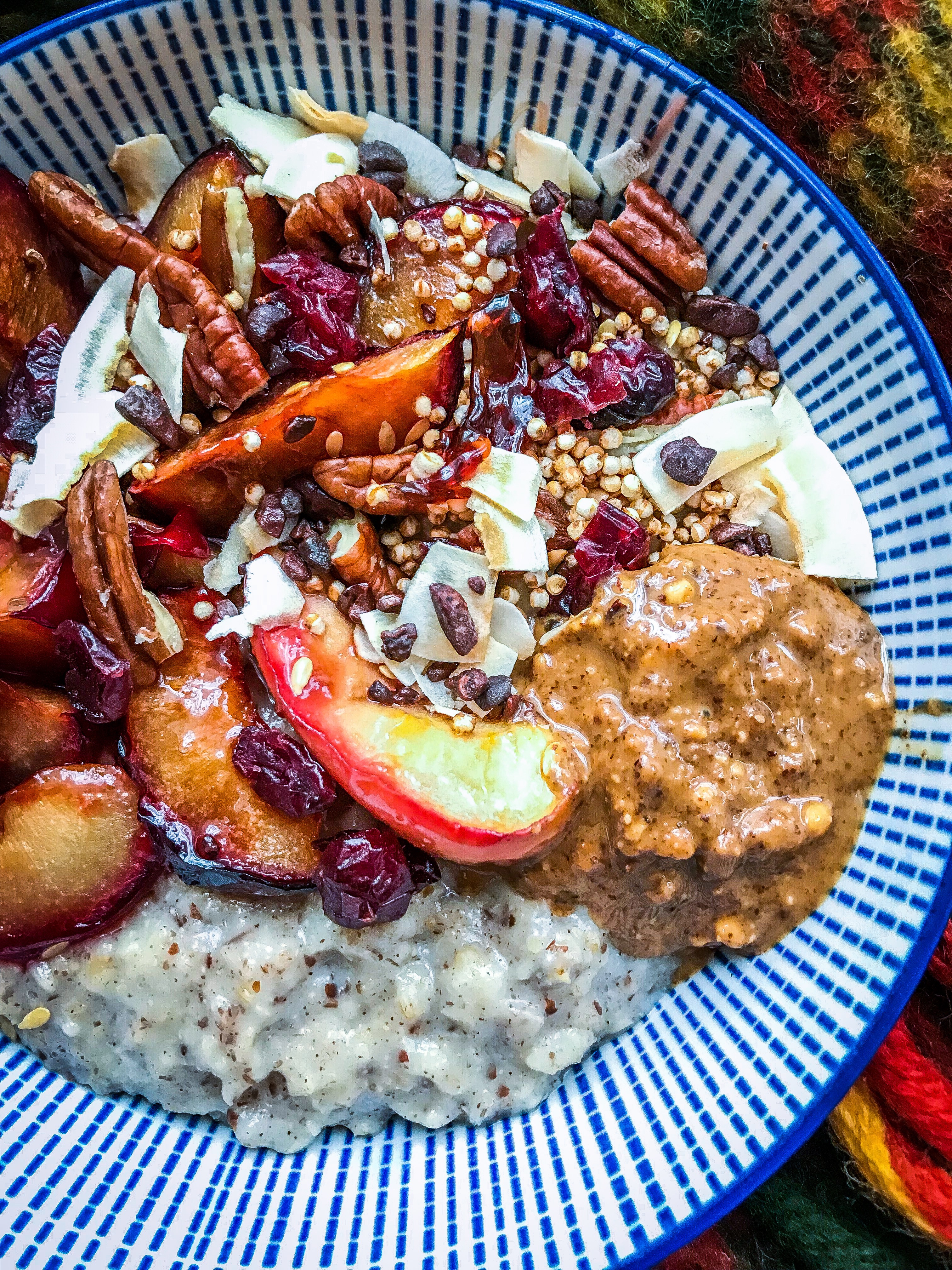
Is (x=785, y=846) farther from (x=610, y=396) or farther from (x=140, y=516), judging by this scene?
(x=140, y=516)

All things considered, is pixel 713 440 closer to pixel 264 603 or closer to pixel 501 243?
pixel 501 243

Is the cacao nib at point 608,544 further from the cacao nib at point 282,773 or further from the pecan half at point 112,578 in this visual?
the pecan half at point 112,578

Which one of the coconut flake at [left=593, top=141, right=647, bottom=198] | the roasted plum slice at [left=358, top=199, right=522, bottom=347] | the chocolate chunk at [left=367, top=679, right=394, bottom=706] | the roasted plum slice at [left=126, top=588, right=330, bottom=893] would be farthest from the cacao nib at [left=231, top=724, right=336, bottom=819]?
the coconut flake at [left=593, top=141, right=647, bottom=198]

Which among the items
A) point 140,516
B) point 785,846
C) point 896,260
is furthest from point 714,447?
point 140,516

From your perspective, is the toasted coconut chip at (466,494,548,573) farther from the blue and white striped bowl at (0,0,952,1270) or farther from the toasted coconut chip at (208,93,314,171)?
the toasted coconut chip at (208,93,314,171)

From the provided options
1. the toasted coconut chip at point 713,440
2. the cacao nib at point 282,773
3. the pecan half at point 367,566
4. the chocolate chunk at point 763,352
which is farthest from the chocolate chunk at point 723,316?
the cacao nib at point 282,773
